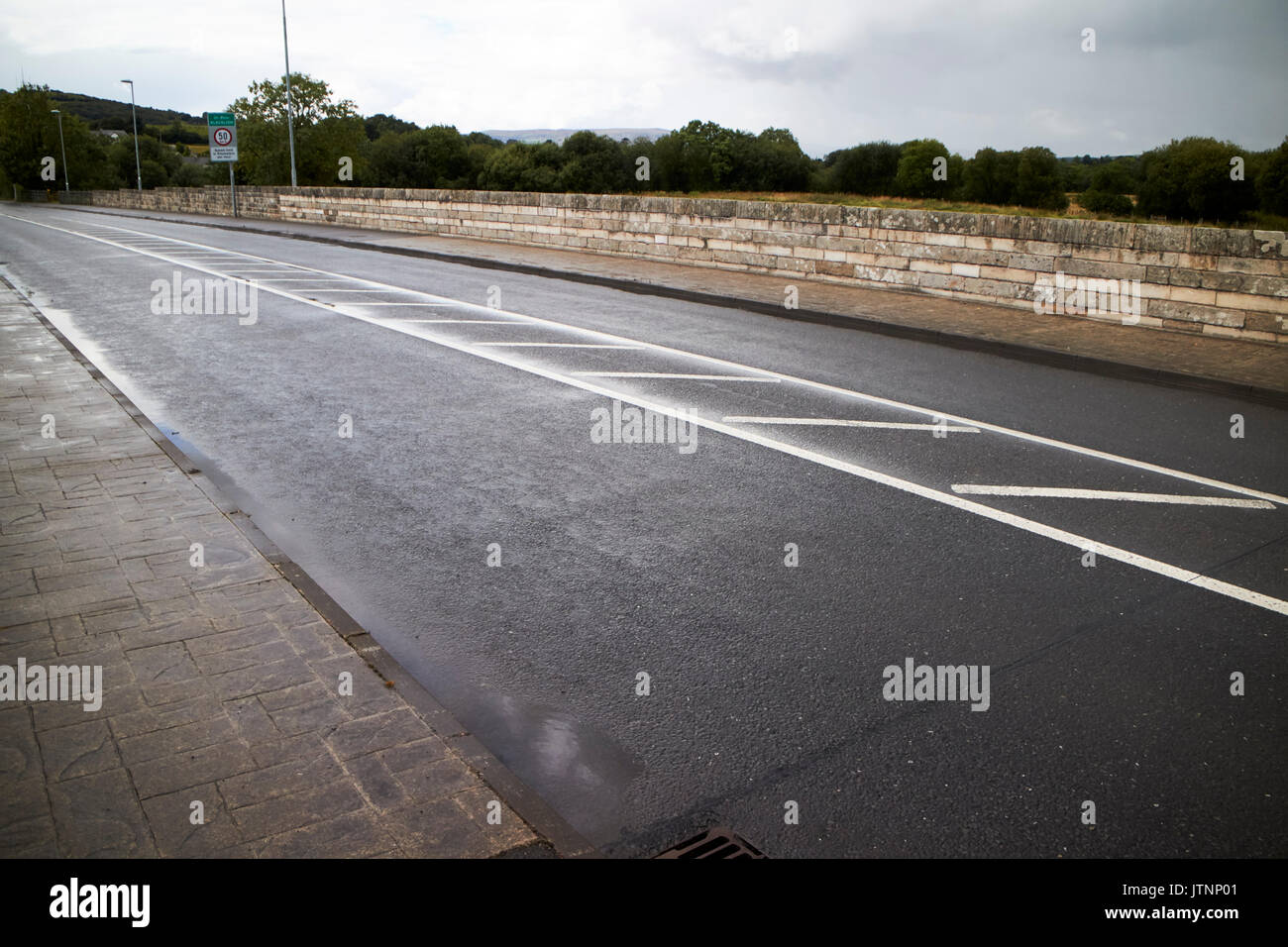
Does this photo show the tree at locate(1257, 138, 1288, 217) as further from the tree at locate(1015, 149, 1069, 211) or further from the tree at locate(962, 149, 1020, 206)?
the tree at locate(962, 149, 1020, 206)

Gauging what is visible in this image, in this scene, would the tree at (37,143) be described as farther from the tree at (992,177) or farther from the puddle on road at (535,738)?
the puddle on road at (535,738)

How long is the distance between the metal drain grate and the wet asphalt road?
2.1 inches

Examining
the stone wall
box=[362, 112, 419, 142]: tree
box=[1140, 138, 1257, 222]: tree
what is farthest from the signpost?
box=[362, 112, 419, 142]: tree

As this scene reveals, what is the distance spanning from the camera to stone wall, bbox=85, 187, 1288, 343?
1216 centimetres

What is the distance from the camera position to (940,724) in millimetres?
3619

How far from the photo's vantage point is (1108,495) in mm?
6293

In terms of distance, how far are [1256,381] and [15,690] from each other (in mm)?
11261

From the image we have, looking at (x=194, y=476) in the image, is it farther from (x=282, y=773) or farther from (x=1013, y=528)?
(x=1013, y=528)

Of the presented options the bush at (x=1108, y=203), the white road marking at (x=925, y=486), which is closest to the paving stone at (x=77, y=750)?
the white road marking at (x=925, y=486)

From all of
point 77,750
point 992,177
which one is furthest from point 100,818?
point 992,177

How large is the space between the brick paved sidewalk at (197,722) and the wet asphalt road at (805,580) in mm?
355

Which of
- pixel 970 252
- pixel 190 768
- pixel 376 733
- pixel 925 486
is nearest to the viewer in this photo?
pixel 190 768

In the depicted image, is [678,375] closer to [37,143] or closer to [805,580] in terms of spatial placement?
[805,580]

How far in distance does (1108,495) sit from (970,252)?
9974 mm
